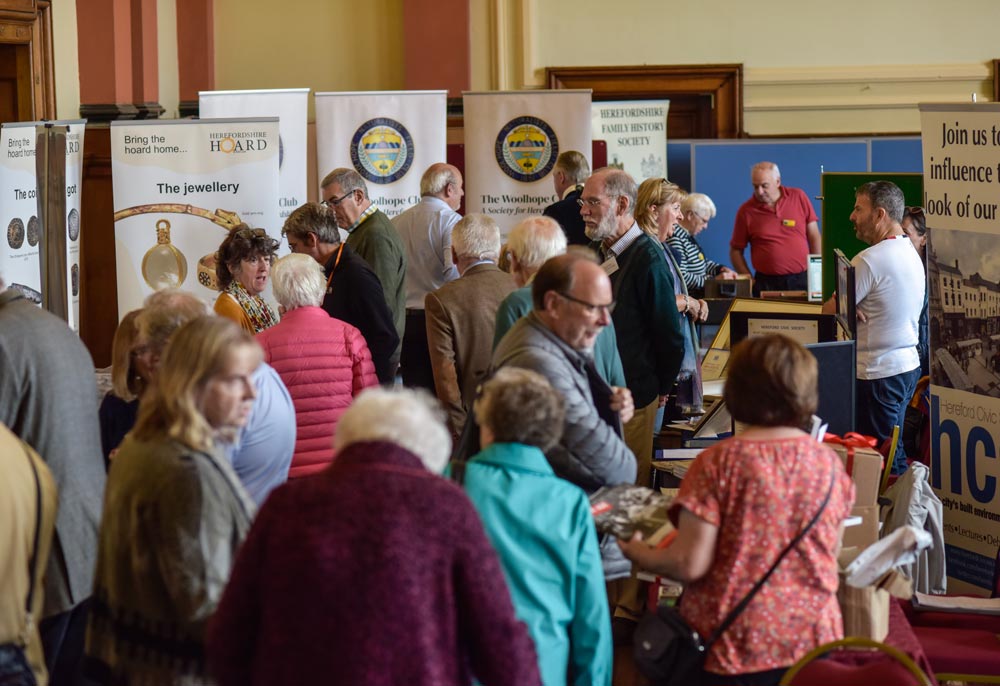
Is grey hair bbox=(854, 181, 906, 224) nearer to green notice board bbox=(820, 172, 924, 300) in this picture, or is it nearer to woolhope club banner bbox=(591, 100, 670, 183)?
green notice board bbox=(820, 172, 924, 300)

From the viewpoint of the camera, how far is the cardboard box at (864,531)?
3402 mm

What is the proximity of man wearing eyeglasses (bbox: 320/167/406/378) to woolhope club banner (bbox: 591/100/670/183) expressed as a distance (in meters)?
4.52

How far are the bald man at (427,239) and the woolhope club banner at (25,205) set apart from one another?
1.79 metres

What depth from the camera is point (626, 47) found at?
34.9 feet

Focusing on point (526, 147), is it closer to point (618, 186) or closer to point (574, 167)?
point (574, 167)

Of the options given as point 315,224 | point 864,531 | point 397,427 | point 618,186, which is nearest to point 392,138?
point 315,224

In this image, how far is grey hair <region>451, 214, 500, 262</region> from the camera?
493 centimetres

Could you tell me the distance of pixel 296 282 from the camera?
411 cm

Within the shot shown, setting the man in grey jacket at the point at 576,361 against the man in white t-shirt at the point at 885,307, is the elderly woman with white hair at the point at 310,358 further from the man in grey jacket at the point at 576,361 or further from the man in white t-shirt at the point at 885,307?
the man in white t-shirt at the point at 885,307

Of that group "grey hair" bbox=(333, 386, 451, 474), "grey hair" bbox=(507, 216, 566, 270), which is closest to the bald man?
"grey hair" bbox=(507, 216, 566, 270)

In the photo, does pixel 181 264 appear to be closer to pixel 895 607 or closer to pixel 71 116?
pixel 71 116

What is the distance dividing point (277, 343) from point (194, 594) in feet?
6.37

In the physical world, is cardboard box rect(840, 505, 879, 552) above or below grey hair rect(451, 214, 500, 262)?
below

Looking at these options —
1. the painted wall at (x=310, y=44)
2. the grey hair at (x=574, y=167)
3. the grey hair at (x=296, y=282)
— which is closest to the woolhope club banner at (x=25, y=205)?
the grey hair at (x=296, y=282)
